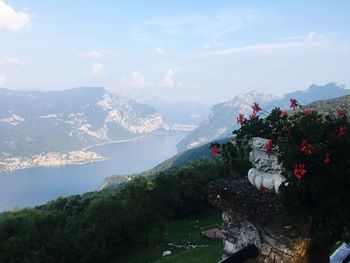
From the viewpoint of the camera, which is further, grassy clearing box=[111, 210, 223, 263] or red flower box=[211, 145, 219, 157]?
grassy clearing box=[111, 210, 223, 263]

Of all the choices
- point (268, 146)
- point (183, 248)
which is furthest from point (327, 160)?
point (183, 248)

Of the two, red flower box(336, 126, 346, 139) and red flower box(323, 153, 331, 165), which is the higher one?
red flower box(336, 126, 346, 139)

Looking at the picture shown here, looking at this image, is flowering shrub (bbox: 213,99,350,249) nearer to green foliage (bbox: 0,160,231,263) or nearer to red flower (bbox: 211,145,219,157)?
red flower (bbox: 211,145,219,157)

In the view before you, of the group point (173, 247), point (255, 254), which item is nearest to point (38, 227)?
point (173, 247)

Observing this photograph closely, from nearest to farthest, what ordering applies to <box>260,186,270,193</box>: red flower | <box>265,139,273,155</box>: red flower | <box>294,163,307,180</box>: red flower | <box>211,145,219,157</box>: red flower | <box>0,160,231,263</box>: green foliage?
<box>294,163,307,180</box>: red flower, <box>265,139,273,155</box>: red flower, <box>260,186,270,193</box>: red flower, <box>211,145,219,157</box>: red flower, <box>0,160,231,263</box>: green foliage

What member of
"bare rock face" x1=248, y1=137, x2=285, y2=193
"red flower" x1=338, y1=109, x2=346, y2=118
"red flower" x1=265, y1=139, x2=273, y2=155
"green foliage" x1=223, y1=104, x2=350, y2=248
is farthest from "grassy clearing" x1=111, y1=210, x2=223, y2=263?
"green foliage" x1=223, y1=104, x2=350, y2=248

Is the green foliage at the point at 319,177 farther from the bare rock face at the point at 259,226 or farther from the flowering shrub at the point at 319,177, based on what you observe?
the bare rock face at the point at 259,226
